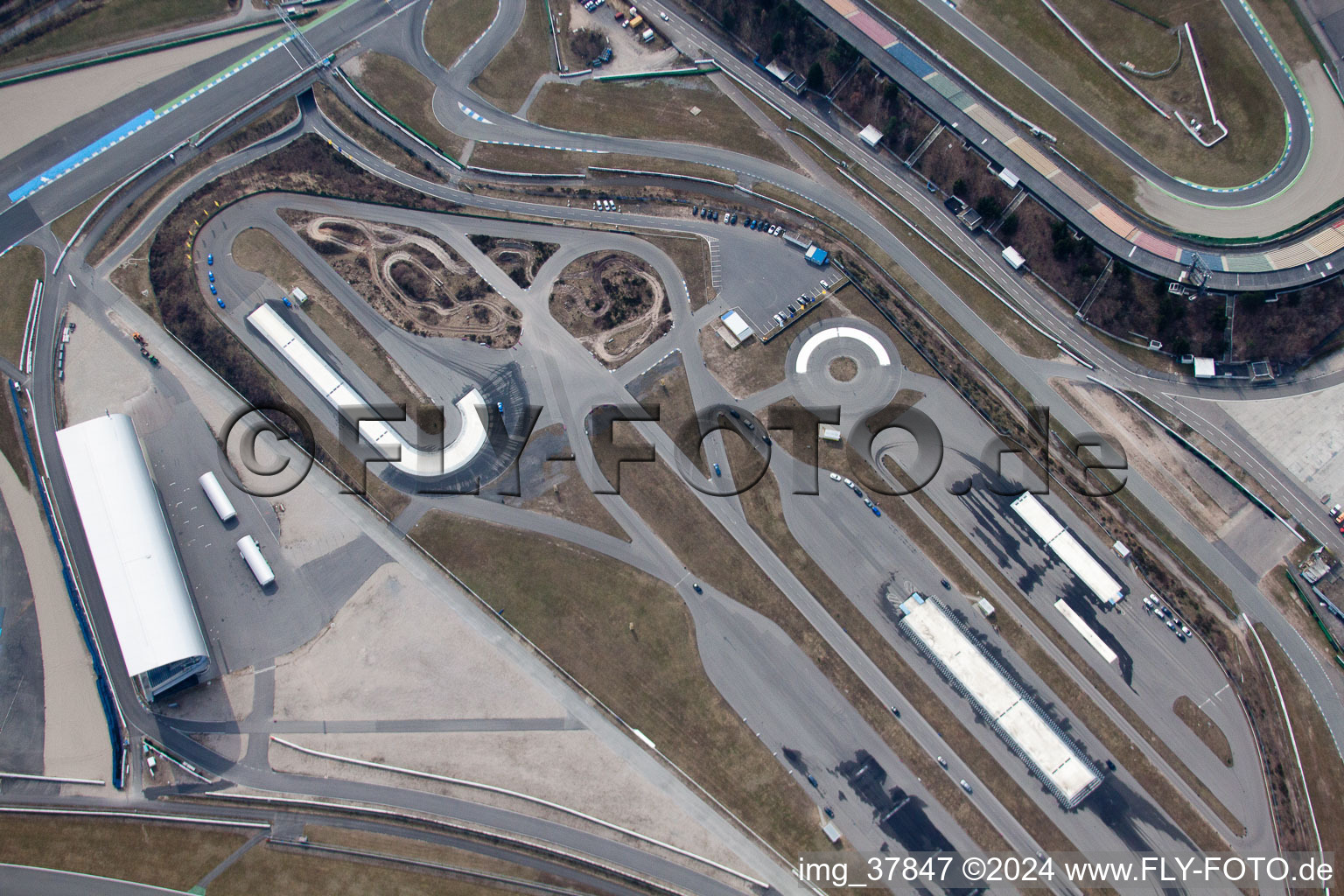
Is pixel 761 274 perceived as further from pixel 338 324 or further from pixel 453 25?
pixel 453 25

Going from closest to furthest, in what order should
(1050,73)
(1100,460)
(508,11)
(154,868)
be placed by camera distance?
1. (154,868)
2. (1100,460)
3. (1050,73)
4. (508,11)

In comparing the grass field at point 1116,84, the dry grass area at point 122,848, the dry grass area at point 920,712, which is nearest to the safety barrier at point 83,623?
the dry grass area at point 122,848

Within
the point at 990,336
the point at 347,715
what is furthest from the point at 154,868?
the point at 990,336

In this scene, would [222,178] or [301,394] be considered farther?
[222,178]

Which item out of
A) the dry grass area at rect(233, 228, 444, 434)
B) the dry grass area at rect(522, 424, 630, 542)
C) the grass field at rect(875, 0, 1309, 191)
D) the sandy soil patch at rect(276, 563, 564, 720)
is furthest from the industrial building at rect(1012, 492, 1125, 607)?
the dry grass area at rect(233, 228, 444, 434)

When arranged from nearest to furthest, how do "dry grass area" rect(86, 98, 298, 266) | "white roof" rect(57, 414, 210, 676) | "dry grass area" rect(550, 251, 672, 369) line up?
"white roof" rect(57, 414, 210, 676)
"dry grass area" rect(550, 251, 672, 369)
"dry grass area" rect(86, 98, 298, 266)

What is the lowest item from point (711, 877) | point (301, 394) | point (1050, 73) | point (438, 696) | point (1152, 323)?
point (711, 877)

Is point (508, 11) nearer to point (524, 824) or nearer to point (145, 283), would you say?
point (145, 283)

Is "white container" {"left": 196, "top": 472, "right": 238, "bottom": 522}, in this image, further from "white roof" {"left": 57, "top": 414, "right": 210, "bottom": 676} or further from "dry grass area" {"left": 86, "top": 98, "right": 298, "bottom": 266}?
"dry grass area" {"left": 86, "top": 98, "right": 298, "bottom": 266}
